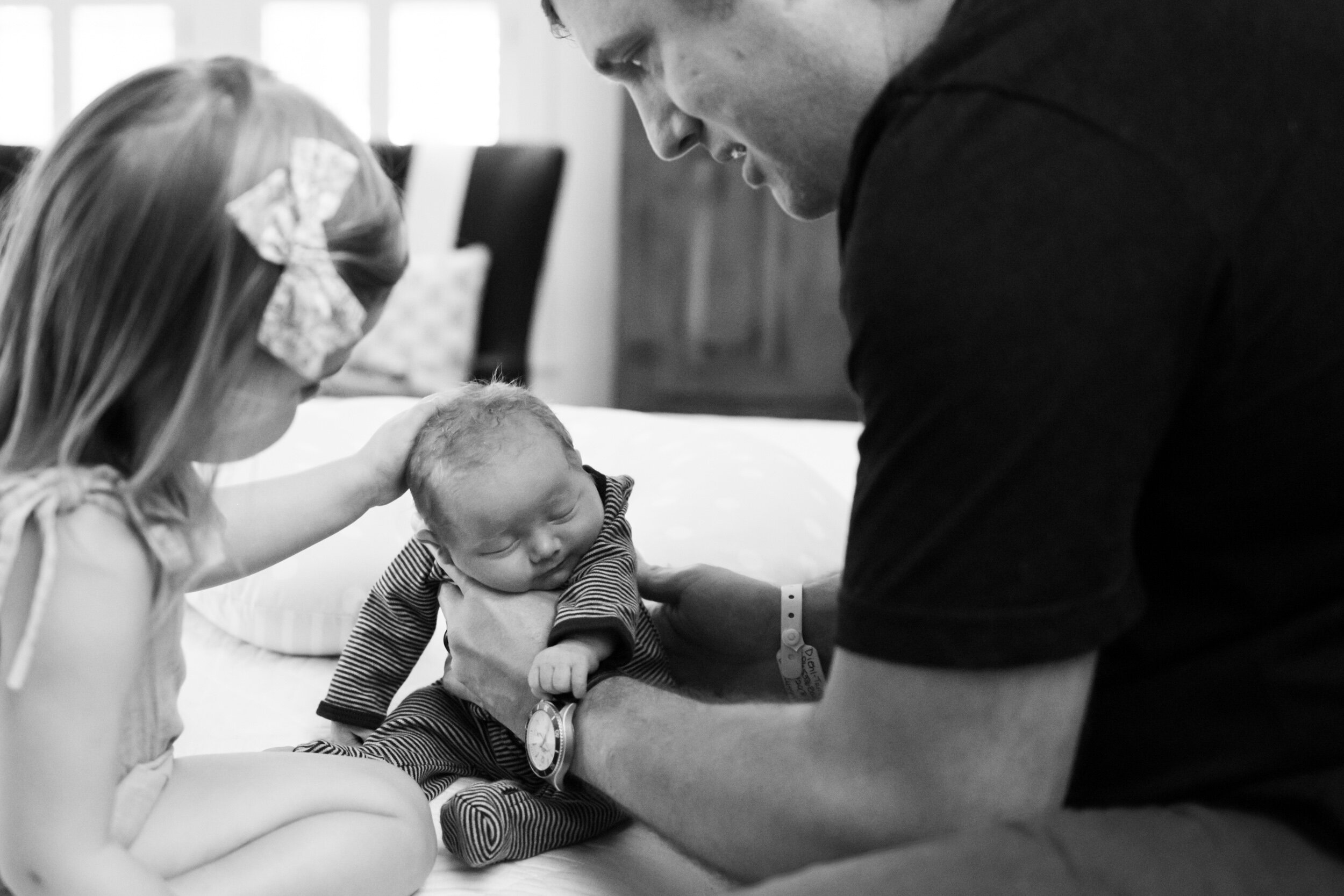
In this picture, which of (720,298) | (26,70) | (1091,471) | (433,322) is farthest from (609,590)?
(26,70)

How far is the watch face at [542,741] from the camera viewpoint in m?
1.11

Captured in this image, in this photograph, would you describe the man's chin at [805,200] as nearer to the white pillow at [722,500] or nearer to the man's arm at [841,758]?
the man's arm at [841,758]

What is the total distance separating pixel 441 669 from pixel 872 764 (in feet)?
2.99

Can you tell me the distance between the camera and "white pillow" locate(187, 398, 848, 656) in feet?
5.18

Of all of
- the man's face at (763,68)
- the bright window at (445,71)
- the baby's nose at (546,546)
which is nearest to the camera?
the man's face at (763,68)

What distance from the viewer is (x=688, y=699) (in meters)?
1.05

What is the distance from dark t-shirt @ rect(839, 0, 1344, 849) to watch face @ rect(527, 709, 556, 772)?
0.44 metres

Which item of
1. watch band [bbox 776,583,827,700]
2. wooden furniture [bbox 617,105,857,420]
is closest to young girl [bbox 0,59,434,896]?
watch band [bbox 776,583,827,700]

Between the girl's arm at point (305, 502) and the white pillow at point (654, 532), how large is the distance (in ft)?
1.00

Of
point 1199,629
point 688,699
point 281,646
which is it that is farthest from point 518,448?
point 1199,629

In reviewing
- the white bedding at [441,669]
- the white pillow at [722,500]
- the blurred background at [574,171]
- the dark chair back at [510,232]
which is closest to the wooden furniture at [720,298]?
the blurred background at [574,171]

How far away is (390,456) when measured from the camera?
1.20 meters

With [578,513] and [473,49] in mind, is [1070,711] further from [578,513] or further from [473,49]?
[473,49]

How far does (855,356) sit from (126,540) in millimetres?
474
